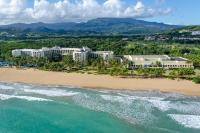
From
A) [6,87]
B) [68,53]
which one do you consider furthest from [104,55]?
[6,87]

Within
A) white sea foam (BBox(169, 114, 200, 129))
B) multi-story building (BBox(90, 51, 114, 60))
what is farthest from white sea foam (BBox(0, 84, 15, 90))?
multi-story building (BBox(90, 51, 114, 60))

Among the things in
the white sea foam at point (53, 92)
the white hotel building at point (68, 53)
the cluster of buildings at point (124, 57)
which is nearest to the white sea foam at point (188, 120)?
the white sea foam at point (53, 92)

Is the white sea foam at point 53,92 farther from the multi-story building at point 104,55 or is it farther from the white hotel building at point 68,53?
the multi-story building at point 104,55

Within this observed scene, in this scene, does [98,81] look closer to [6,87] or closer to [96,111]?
[6,87]

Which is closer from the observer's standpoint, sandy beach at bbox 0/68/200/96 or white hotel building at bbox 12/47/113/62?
sandy beach at bbox 0/68/200/96

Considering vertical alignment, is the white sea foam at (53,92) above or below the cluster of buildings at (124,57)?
below

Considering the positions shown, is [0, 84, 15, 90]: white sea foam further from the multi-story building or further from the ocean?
the multi-story building
